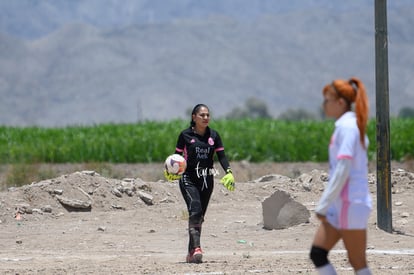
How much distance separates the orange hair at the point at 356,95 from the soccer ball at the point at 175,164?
3.86m

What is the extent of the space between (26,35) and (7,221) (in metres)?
183

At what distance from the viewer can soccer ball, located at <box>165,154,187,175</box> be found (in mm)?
11516

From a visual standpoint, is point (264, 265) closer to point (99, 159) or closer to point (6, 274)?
point (6, 274)

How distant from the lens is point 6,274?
35.2 feet

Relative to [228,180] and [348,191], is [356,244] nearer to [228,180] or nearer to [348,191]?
[348,191]

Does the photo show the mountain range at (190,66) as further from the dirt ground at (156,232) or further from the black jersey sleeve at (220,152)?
the black jersey sleeve at (220,152)

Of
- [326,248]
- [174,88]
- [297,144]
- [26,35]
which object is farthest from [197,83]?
[326,248]

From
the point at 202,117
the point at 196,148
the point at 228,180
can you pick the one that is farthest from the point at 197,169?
the point at 202,117

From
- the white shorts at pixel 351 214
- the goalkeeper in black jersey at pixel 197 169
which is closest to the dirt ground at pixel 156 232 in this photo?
the goalkeeper in black jersey at pixel 197 169

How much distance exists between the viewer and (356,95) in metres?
7.76

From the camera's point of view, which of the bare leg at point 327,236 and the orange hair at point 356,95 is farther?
the bare leg at point 327,236

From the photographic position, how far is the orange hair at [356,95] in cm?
761

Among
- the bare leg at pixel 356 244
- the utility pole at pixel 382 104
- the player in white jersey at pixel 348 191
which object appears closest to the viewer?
the player in white jersey at pixel 348 191

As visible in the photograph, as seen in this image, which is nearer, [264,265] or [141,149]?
[264,265]
